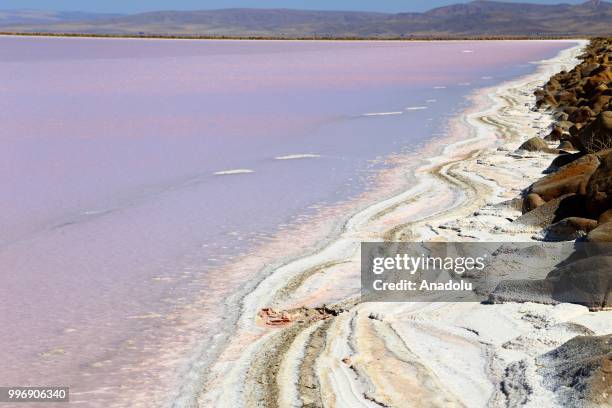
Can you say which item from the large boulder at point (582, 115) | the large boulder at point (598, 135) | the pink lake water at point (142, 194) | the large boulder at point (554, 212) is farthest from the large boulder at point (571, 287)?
the large boulder at point (582, 115)

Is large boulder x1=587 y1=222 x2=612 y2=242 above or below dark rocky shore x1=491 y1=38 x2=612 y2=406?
above

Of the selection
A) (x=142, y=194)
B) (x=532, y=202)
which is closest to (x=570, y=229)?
(x=532, y=202)

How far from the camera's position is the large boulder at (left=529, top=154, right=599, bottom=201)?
6.35 metres

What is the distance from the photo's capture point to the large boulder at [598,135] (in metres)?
7.41

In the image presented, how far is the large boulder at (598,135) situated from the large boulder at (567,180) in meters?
0.63

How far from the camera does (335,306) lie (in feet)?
16.3

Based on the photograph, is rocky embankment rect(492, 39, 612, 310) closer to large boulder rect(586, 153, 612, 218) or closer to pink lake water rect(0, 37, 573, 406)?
large boulder rect(586, 153, 612, 218)

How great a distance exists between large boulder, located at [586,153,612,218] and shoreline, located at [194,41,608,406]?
577 millimetres

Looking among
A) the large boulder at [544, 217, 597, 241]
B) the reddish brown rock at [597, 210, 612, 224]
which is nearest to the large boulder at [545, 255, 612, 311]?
the reddish brown rock at [597, 210, 612, 224]

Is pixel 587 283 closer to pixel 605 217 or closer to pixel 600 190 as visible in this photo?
pixel 605 217

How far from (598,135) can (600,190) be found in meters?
2.37

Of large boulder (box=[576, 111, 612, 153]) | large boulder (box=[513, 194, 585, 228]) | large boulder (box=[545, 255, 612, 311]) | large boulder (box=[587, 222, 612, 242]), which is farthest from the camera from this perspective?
large boulder (box=[576, 111, 612, 153])

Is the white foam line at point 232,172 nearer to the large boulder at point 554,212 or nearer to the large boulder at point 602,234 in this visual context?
the large boulder at point 554,212

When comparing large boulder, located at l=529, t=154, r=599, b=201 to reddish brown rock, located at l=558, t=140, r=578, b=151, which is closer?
large boulder, located at l=529, t=154, r=599, b=201
